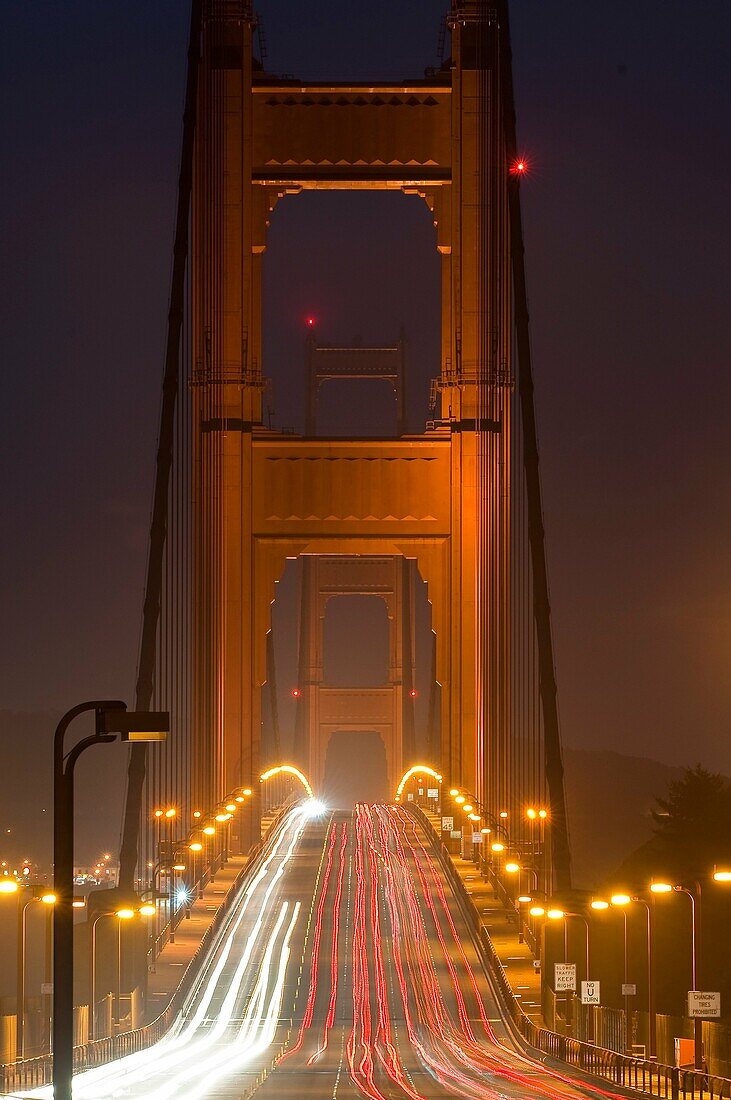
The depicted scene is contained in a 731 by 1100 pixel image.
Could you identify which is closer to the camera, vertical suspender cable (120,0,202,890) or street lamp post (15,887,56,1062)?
street lamp post (15,887,56,1062)

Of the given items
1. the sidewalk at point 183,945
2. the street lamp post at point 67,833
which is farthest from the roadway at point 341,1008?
the street lamp post at point 67,833

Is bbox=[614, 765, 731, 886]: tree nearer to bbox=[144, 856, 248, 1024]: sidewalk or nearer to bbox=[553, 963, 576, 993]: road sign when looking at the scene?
bbox=[144, 856, 248, 1024]: sidewalk

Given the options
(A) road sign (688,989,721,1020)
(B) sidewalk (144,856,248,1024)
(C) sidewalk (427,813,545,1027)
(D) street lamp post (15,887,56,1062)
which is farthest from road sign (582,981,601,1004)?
(D) street lamp post (15,887,56,1062)

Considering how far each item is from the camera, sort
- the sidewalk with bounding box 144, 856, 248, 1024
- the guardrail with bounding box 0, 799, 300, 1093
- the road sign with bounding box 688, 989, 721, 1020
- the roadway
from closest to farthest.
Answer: the guardrail with bounding box 0, 799, 300, 1093, the roadway, the road sign with bounding box 688, 989, 721, 1020, the sidewalk with bounding box 144, 856, 248, 1024

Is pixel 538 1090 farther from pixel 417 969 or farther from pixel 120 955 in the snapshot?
pixel 417 969

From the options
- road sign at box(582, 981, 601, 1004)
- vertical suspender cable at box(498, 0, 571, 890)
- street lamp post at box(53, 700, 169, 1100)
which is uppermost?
vertical suspender cable at box(498, 0, 571, 890)

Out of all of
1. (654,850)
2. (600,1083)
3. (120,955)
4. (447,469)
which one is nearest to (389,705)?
(654,850)
